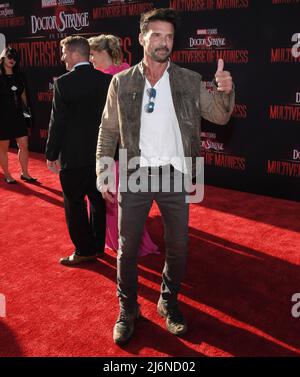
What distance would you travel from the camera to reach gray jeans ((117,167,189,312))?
2430 mm

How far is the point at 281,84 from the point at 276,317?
3.07 meters

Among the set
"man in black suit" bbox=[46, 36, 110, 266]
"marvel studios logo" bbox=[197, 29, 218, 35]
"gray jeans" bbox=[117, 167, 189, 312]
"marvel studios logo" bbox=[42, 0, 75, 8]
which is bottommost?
"gray jeans" bbox=[117, 167, 189, 312]

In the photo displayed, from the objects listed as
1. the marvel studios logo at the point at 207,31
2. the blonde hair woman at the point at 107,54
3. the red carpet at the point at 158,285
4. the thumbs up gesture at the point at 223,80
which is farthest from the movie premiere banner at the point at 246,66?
the thumbs up gesture at the point at 223,80

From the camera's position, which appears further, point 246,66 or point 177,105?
point 246,66

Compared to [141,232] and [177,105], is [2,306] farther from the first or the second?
[177,105]

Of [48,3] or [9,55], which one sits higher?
[48,3]

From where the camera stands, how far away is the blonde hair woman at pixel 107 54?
3412 millimetres

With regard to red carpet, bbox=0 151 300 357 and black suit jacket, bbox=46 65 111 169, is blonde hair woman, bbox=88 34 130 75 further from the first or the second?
red carpet, bbox=0 151 300 357

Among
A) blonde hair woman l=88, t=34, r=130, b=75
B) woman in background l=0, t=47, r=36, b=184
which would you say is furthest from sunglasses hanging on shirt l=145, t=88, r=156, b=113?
woman in background l=0, t=47, r=36, b=184

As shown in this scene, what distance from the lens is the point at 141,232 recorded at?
2508 mm

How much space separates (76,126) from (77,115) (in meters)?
0.08

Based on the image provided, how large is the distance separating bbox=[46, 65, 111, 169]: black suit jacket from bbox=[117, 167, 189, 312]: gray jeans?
0.92 m

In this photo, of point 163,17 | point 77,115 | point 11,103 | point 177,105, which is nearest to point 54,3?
point 11,103

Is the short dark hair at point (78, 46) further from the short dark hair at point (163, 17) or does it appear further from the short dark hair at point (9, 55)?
the short dark hair at point (9, 55)
